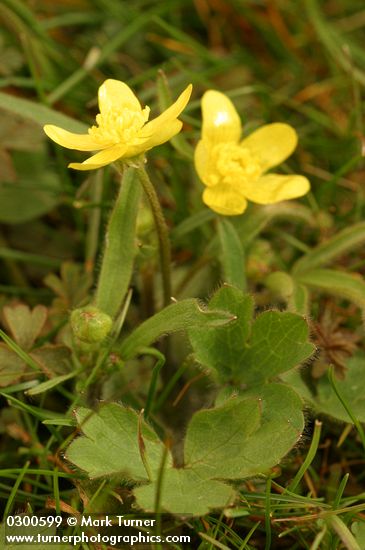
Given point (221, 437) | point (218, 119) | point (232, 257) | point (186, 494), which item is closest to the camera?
point (186, 494)

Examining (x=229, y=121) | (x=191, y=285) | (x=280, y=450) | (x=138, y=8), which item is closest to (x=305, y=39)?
(x=138, y=8)

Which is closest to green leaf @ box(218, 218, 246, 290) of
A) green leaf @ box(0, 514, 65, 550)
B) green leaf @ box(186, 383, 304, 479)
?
green leaf @ box(186, 383, 304, 479)

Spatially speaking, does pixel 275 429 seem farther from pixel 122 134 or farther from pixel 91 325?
pixel 122 134

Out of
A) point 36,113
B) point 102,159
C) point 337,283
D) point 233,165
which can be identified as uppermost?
point 36,113

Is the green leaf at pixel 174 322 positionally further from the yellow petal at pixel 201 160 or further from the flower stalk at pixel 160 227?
the yellow petal at pixel 201 160

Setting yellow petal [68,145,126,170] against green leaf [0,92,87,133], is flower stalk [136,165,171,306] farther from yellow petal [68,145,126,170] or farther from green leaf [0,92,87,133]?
green leaf [0,92,87,133]

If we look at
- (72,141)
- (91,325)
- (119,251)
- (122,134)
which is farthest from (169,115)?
(91,325)

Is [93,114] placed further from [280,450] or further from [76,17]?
[280,450]
